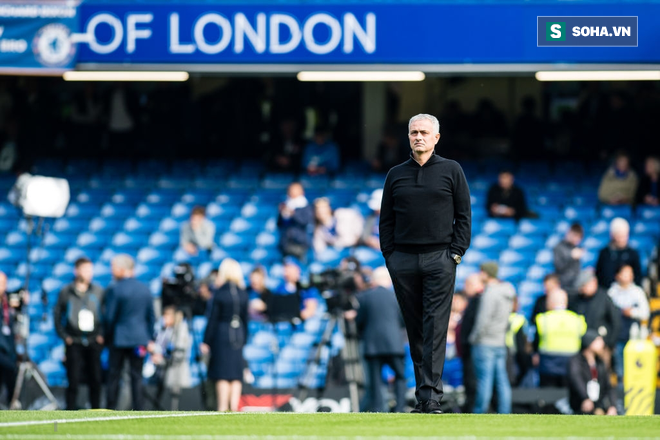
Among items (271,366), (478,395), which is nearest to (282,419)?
(478,395)

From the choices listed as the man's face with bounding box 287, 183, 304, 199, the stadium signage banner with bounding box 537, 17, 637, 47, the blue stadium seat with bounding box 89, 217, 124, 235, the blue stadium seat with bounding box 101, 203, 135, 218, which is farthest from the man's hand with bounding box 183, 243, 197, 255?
the stadium signage banner with bounding box 537, 17, 637, 47

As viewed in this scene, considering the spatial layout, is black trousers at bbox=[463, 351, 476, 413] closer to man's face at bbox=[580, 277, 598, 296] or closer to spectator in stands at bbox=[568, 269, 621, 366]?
spectator in stands at bbox=[568, 269, 621, 366]

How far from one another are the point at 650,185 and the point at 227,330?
23.0ft

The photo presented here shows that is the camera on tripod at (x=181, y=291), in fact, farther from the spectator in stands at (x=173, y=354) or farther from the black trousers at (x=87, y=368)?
the black trousers at (x=87, y=368)

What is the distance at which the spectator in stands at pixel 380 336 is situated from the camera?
14.0 m

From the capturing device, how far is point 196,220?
1800 cm

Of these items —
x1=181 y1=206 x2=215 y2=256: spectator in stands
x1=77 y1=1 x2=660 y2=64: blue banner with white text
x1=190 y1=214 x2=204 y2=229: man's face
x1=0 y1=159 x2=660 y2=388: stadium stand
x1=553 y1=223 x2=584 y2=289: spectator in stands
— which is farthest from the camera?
x1=181 y1=206 x2=215 y2=256: spectator in stands

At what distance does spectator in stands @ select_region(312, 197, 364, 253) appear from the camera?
17719 millimetres

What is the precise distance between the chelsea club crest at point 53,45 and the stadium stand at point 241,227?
3258mm

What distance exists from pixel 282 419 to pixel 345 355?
686 centimetres

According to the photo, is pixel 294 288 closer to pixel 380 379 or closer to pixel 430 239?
pixel 380 379

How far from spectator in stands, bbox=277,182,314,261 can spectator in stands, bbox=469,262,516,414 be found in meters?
3.78

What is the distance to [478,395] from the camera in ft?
47.4

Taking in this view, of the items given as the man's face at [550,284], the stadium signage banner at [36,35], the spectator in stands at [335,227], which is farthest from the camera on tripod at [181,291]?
the man's face at [550,284]
